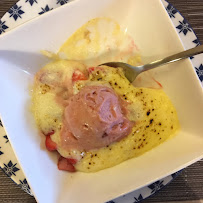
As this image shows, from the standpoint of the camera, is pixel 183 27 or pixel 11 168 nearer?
pixel 11 168

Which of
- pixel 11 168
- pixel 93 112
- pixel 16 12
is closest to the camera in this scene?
pixel 93 112

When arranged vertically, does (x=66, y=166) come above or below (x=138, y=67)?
below

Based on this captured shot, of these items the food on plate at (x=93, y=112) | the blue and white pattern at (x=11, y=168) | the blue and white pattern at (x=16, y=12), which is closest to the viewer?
the food on plate at (x=93, y=112)

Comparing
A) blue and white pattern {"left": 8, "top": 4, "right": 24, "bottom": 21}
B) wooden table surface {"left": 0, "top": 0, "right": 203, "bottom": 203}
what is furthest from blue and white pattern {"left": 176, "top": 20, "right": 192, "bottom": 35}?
blue and white pattern {"left": 8, "top": 4, "right": 24, "bottom": 21}

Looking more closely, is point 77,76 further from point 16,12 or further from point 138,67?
point 16,12

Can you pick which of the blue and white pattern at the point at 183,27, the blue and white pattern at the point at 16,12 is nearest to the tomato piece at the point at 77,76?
the blue and white pattern at the point at 16,12

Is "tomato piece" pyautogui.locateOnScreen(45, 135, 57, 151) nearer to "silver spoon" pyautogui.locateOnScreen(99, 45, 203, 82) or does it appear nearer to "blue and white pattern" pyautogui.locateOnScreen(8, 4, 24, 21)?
"silver spoon" pyautogui.locateOnScreen(99, 45, 203, 82)

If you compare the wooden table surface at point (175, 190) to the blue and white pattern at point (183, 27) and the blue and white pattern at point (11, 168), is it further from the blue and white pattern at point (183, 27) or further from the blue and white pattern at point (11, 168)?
the blue and white pattern at point (183, 27)

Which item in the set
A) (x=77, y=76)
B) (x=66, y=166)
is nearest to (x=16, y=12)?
(x=77, y=76)

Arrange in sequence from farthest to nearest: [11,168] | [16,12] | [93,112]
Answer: [16,12] → [11,168] → [93,112]
